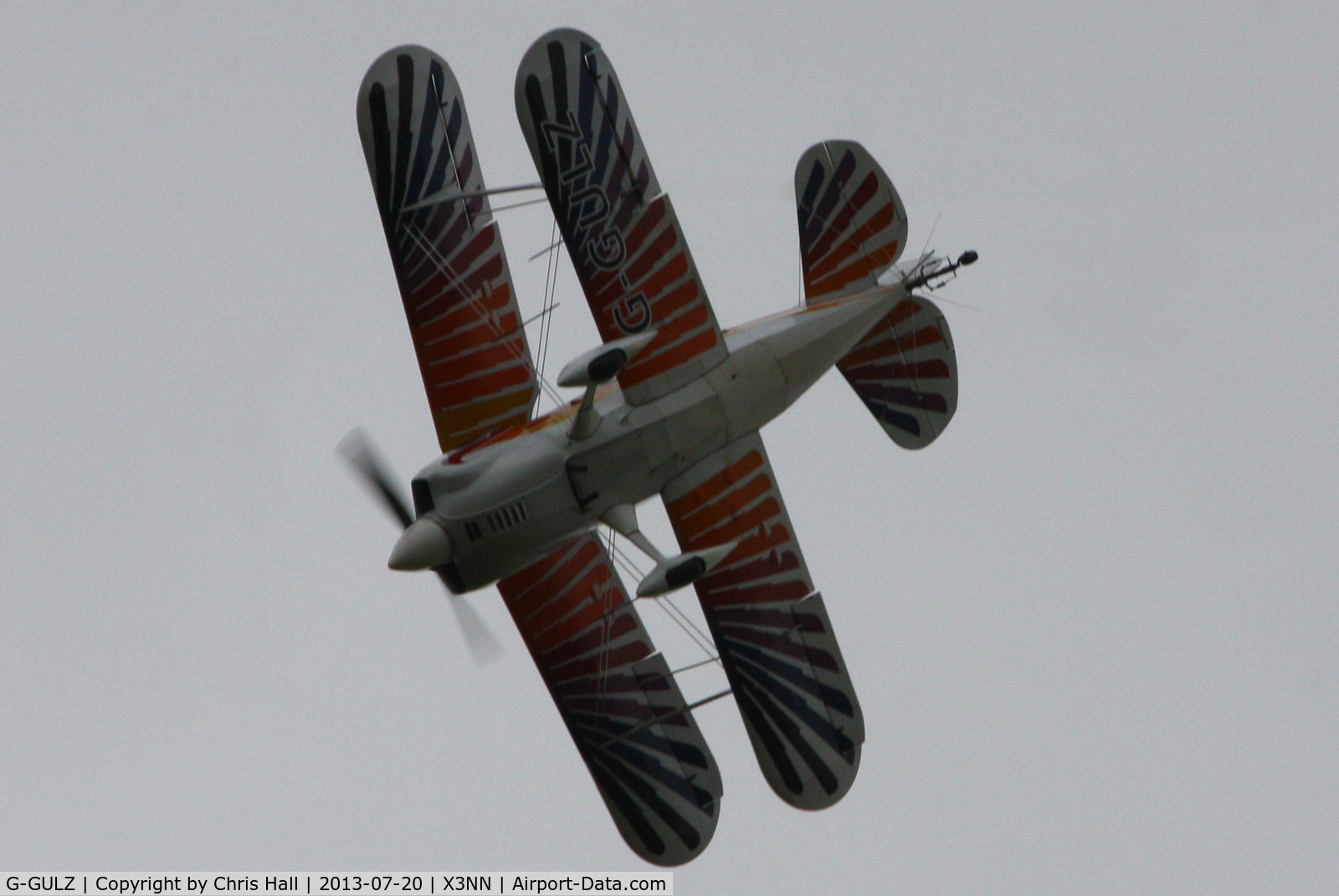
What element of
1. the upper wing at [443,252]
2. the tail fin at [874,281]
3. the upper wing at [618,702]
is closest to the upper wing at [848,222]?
the tail fin at [874,281]

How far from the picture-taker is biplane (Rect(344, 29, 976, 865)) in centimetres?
1689

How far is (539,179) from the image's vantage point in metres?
17.0

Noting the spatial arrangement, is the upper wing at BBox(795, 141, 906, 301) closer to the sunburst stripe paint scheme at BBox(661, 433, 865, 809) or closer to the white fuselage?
the white fuselage

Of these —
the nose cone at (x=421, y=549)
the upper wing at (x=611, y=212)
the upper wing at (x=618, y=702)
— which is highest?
the upper wing at (x=611, y=212)

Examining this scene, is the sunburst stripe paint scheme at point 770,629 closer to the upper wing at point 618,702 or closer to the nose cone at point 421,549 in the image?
the upper wing at point 618,702

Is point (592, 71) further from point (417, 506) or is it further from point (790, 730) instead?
point (790, 730)

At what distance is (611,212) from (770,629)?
4.85m

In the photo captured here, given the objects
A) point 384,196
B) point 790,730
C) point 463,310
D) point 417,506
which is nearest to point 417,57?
point 384,196

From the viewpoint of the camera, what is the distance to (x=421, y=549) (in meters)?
16.5

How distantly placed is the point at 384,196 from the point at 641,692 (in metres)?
5.97

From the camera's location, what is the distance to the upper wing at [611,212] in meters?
16.9

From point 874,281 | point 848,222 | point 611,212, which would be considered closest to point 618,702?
point 611,212

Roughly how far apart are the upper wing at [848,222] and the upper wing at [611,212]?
2.45 meters

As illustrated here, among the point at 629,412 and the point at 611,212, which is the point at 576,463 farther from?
the point at 611,212
